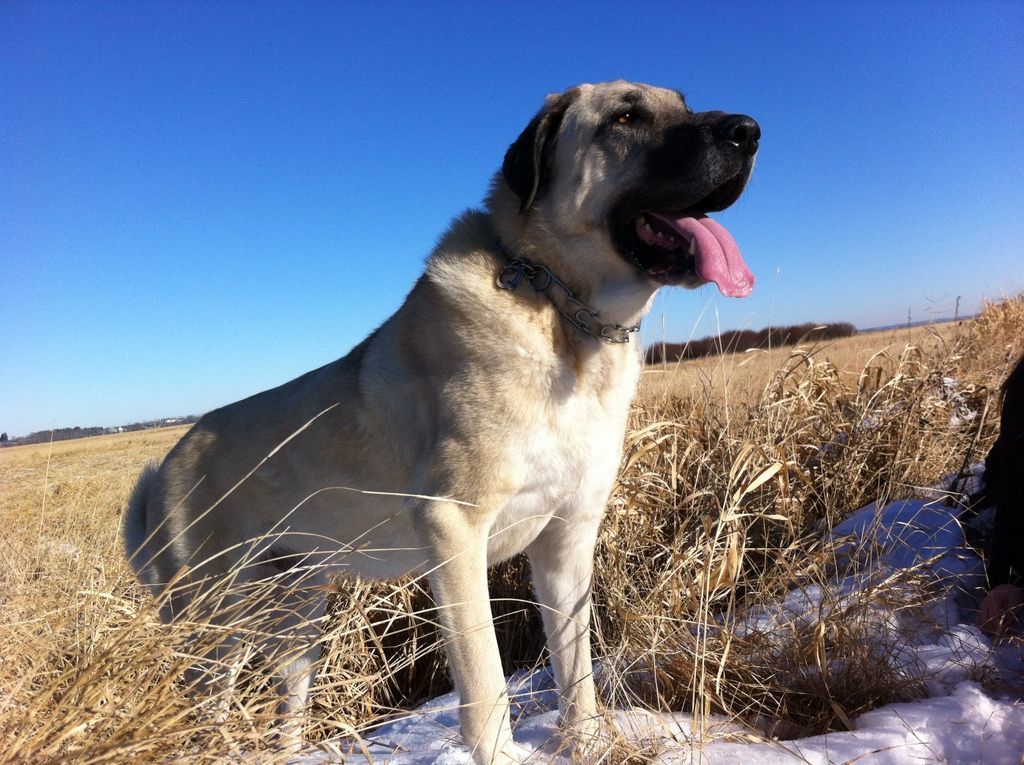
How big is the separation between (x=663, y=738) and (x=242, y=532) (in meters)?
1.82

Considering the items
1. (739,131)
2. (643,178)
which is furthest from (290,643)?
(739,131)

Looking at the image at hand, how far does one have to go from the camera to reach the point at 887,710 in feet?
6.82

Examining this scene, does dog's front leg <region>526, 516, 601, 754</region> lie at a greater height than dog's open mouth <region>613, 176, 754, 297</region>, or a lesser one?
lesser

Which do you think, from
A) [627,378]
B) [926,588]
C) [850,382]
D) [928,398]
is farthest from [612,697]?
[850,382]

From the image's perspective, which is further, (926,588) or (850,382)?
(850,382)

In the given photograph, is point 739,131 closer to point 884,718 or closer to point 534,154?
point 534,154

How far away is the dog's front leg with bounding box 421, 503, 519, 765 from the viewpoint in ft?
6.72

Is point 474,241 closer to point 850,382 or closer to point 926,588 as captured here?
point 926,588

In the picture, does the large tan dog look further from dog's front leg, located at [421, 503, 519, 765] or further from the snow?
the snow

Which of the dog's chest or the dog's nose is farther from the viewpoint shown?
the dog's nose

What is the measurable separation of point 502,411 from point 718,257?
0.95 meters

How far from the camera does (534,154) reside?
2449mm

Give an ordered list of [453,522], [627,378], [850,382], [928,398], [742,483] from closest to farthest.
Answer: [453,522]
[627,378]
[742,483]
[928,398]
[850,382]

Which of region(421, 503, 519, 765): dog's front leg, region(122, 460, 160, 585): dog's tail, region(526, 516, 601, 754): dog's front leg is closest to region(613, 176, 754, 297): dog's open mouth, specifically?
region(526, 516, 601, 754): dog's front leg
